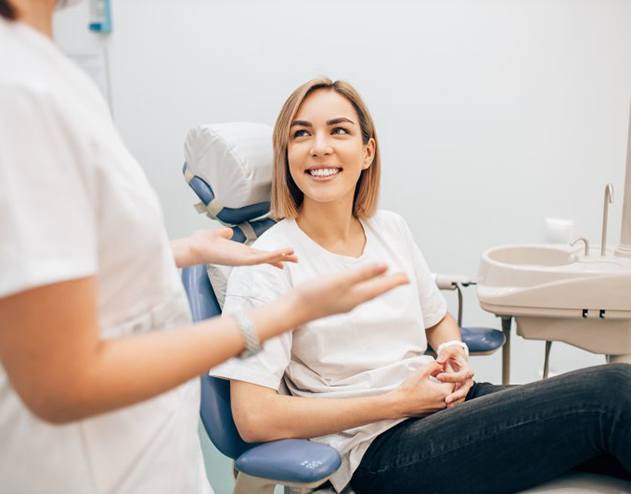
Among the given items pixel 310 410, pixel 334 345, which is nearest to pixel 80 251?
pixel 310 410

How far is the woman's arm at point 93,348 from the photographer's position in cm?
48

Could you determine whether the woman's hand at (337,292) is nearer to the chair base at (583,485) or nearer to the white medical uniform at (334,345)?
the white medical uniform at (334,345)

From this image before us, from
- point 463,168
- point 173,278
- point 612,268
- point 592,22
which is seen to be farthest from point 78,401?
point 592,22

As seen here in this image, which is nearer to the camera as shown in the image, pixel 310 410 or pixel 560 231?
pixel 310 410

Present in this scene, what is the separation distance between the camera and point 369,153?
1.55 meters

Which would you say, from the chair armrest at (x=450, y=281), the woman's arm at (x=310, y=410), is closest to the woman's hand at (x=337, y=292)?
the woman's arm at (x=310, y=410)

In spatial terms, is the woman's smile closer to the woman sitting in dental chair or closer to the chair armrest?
the woman sitting in dental chair

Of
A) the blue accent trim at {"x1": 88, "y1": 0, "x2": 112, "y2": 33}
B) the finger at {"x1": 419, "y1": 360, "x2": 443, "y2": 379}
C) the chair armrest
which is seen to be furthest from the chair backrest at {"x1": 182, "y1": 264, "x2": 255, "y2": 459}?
the blue accent trim at {"x1": 88, "y1": 0, "x2": 112, "y2": 33}

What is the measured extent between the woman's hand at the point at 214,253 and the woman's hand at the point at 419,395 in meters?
0.48

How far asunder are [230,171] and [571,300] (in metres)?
0.88

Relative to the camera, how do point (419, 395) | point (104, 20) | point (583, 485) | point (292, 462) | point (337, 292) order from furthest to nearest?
point (104, 20)
point (419, 395)
point (583, 485)
point (292, 462)
point (337, 292)

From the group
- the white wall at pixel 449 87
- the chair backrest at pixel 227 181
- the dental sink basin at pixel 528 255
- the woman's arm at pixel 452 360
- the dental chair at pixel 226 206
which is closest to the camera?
the dental chair at pixel 226 206

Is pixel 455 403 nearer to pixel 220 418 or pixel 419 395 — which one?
pixel 419 395

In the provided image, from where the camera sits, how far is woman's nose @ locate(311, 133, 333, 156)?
1.40 meters
